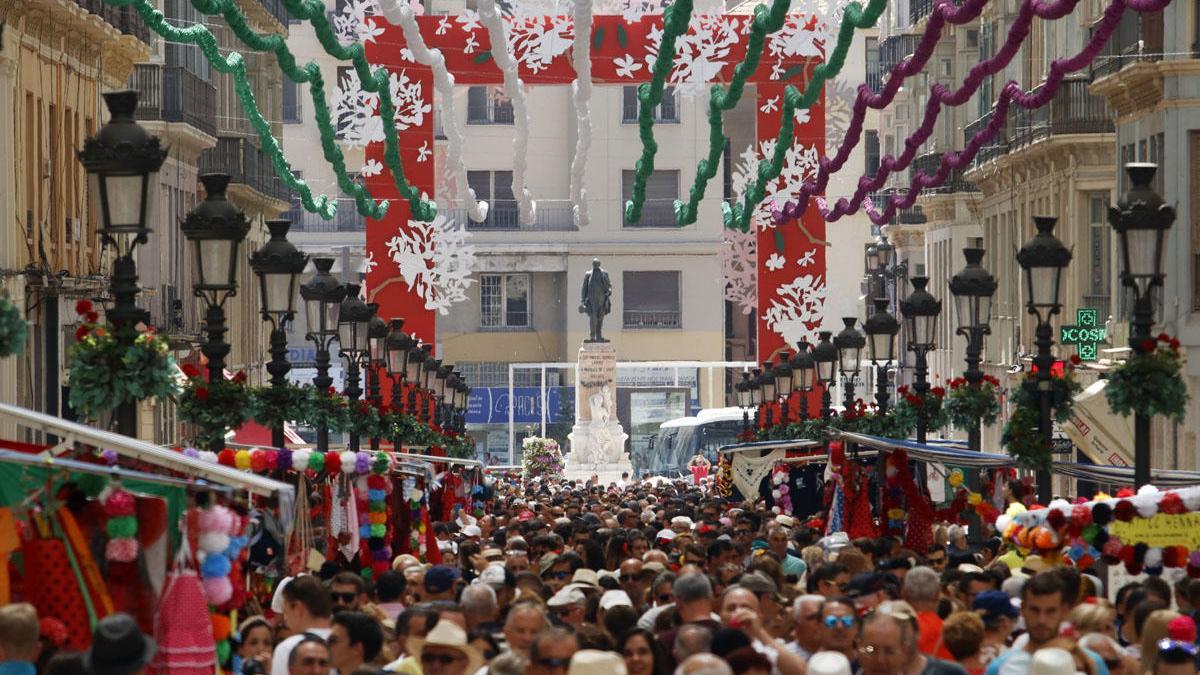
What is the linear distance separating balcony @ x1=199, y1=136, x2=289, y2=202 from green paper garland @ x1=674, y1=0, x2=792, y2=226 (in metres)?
10.6

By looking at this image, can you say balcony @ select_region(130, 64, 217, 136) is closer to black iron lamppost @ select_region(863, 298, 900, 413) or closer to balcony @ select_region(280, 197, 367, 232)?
black iron lamppost @ select_region(863, 298, 900, 413)

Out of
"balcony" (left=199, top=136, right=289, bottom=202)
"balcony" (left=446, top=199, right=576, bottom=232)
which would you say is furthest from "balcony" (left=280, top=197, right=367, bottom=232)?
"balcony" (left=199, top=136, right=289, bottom=202)

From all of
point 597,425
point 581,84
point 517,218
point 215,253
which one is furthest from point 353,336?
point 517,218

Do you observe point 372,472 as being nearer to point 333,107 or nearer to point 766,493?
point 766,493

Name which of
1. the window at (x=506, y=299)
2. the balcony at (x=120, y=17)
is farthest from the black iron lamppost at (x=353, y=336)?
the window at (x=506, y=299)

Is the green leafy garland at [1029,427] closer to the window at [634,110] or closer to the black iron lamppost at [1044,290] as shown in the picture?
the black iron lamppost at [1044,290]

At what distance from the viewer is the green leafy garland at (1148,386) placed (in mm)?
17188

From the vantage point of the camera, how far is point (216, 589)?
39.1 ft

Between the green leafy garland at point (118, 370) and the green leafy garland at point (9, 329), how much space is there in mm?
2674

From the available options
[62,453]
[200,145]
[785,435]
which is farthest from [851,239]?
[62,453]

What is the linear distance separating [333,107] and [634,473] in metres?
32.7

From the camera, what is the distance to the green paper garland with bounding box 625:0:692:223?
25.5 m

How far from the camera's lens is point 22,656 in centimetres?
996

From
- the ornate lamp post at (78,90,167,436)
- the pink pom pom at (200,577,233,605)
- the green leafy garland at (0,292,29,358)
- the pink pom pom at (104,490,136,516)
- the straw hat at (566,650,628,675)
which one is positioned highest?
the ornate lamp post at (78,90,167,436)
